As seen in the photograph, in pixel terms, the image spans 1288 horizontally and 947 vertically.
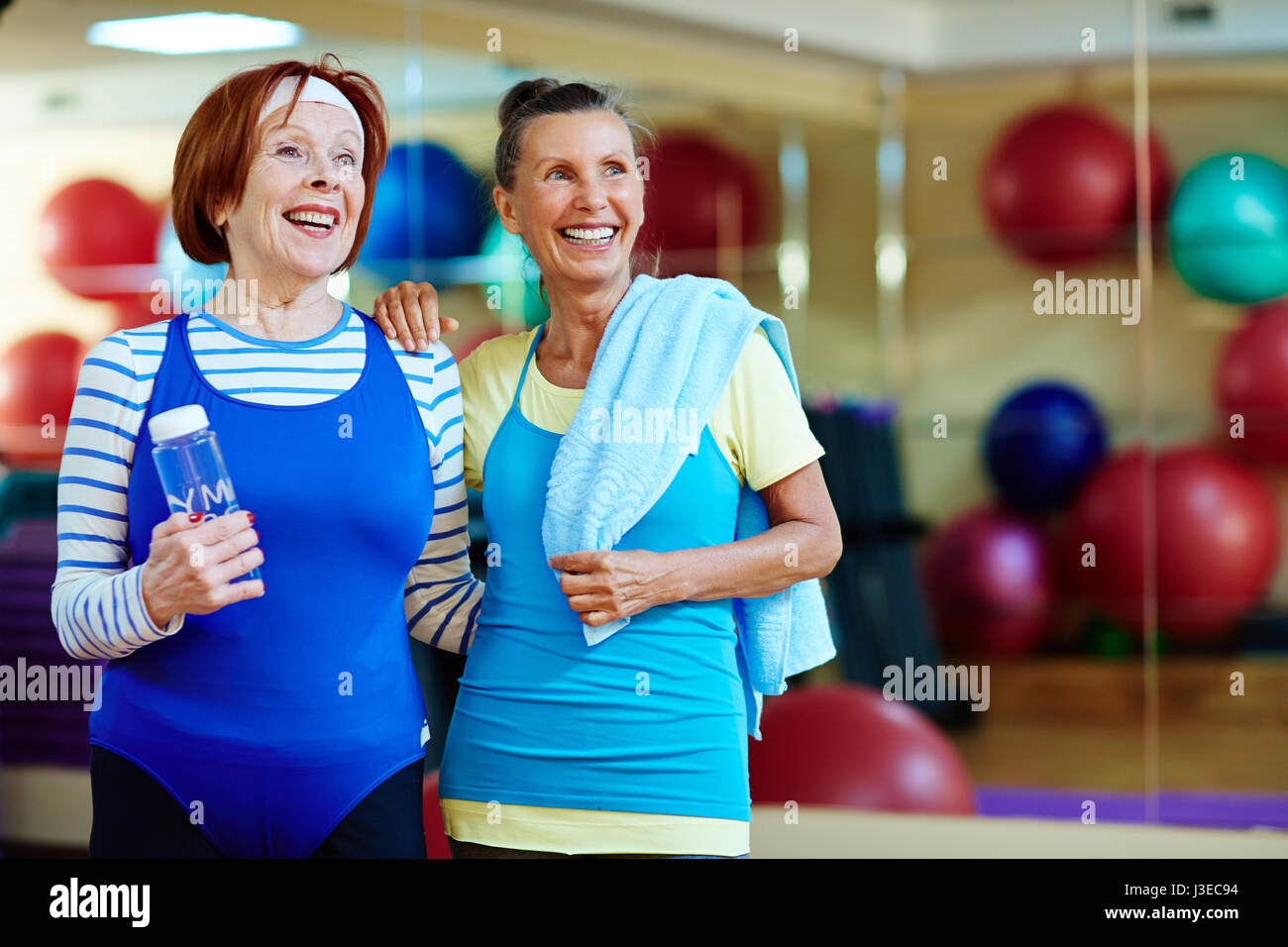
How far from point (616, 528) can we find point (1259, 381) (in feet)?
10.8

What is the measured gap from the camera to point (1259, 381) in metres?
3.90

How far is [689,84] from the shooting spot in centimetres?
379

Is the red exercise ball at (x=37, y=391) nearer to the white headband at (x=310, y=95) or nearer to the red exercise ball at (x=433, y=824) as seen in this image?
the red exercise ball at (x=433, y=824)

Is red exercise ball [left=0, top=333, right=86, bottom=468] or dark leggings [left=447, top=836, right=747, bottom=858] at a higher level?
red exercise ball [left=0, top=333, right=86, bottom=468]

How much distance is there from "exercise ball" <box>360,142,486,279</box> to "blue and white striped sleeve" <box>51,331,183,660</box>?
205cm

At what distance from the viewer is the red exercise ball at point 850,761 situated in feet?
6.51

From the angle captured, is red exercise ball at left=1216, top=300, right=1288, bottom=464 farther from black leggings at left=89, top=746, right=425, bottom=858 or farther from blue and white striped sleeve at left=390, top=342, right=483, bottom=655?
black leggings at left=89, top=746, right=425, bottom=858

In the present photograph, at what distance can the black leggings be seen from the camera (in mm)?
1062

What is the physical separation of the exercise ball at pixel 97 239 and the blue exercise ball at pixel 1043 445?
2.45 meters

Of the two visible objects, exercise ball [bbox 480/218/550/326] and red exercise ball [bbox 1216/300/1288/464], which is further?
red exercise ball [bbox 1216/300/1288/464]

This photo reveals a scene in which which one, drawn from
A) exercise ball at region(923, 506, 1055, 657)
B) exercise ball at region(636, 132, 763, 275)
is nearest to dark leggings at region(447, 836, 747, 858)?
exercise ball at region(636, 132, 763, 275)

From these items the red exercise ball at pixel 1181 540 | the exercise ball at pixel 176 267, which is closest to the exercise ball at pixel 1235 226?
the red exercise ball at pixel 1181 540
